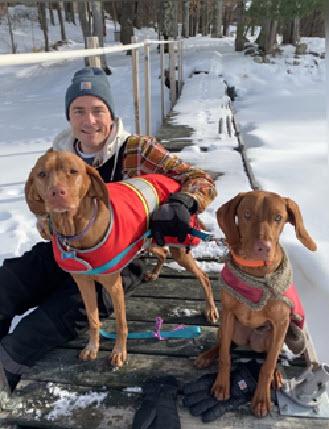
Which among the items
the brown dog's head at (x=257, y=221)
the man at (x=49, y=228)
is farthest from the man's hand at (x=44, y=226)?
the brown dog's head at (x=257, y=221)

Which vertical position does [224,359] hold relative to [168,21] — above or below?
below

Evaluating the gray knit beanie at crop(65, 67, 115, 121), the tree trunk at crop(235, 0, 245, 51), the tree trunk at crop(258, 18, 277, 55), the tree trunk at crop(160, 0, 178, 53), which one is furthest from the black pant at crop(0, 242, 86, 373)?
the tree trunk at crop(235, 0, 245, 51)

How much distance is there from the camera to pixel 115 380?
1987mm

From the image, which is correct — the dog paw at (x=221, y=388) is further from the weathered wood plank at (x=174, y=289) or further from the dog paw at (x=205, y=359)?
the weathered wood plank at (x=174, y=289)

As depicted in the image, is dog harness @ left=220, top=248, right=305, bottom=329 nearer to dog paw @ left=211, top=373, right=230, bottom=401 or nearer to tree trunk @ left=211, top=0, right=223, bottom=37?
dog paw @ left=211, top=373, right=230, bottom=401

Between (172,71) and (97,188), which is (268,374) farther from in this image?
(172,71)

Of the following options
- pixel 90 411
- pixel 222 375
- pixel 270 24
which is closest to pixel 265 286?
pixel 222 375

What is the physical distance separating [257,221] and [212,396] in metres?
0.92

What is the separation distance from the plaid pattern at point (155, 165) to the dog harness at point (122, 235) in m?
0.21

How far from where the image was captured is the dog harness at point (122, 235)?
1.74 meters

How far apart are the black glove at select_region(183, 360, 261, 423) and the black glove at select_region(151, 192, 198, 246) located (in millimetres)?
721

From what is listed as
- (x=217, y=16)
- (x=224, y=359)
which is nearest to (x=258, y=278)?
(x=224, y=359)

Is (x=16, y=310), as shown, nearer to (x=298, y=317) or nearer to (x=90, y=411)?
(x=90, y=411)

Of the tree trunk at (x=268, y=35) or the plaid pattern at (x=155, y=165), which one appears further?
the tree trunk at (x=268, y=35)
